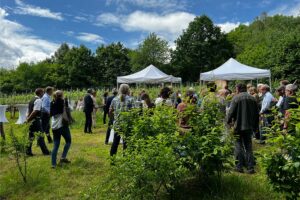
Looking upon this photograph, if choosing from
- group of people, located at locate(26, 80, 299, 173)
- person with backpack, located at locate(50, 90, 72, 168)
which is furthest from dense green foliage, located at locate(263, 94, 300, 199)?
person with backpack, located at locate(50, 90, 72, 168)

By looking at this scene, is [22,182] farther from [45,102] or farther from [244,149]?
[244,149]

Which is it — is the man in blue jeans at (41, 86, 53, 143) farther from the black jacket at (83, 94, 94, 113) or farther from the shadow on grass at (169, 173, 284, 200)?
the shadow on grass at (169, 173, 284, 200)

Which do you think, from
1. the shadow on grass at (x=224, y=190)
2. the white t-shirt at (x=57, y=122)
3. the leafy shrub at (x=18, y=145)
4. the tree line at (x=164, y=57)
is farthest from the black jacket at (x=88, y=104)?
the tree line at (x=164, y=57)

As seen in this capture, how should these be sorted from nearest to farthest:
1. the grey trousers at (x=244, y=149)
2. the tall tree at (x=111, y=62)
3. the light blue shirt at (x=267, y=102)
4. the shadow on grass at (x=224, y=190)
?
the shadow on grass at (x=224, y=190)
the grey trousers at (x=244, y=149)
the light blue shirt at (x=267, y=102)
the tall tree at (x=111, y=62)

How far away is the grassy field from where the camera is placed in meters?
4.40

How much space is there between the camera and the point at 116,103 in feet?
21.7

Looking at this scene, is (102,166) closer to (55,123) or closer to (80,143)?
(55,123)

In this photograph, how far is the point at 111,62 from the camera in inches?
2183

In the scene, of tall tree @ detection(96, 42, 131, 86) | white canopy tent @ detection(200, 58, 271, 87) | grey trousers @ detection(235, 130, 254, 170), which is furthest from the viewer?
tall tree @ detection(96, 42, 131, 86)

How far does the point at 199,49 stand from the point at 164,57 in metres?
11.6

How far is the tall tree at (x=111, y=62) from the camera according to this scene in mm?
54906

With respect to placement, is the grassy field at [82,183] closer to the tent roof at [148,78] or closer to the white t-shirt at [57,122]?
the white t-shirt at [57,122]

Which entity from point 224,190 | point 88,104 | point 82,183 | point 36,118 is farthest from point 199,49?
point 224,190

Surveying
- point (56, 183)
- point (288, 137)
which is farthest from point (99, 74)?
point (288, 137)
